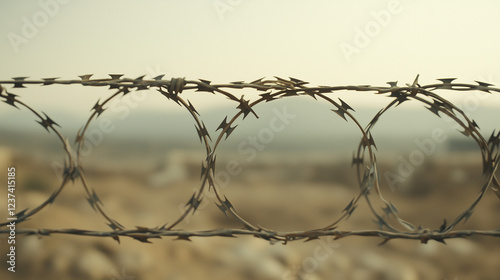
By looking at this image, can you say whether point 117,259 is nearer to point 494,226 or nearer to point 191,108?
point 191,108

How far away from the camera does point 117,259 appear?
4.35 feet

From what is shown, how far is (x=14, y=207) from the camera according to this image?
1.30 metres

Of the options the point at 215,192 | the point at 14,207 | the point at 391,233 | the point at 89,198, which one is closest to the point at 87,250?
the point at 14,207

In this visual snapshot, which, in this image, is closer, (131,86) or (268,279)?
(131,86)

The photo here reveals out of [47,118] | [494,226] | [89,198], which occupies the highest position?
[47,118]

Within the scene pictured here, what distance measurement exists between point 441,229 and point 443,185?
0.50m

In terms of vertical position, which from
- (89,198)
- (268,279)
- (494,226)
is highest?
(89,198)

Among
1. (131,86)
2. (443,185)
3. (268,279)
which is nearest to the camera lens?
(131,86)

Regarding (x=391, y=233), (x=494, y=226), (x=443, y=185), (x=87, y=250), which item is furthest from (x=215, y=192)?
(x=494, y=226)

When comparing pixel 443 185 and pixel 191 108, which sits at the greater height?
pixel 191 108

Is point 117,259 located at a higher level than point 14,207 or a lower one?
lower

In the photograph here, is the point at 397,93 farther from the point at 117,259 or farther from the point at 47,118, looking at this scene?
the point at 117,259

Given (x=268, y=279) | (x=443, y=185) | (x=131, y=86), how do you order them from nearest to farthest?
1. (x=131, y=86)
2. (x=268, y=279)
3. (x=443, y=185)

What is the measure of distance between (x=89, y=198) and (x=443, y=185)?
1032mm
